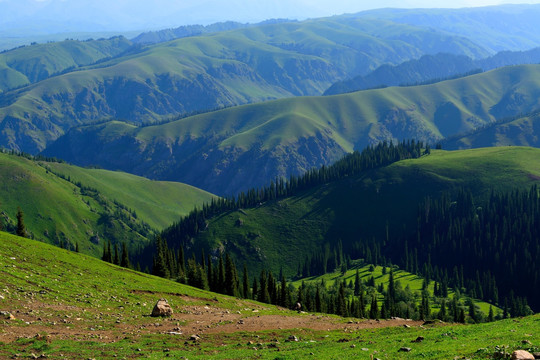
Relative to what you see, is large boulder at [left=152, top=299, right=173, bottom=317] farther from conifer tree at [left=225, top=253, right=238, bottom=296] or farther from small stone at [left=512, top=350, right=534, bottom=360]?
conifer tree at [left=225, top=253, right=238, bottom=296]

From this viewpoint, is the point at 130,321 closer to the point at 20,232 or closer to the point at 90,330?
the point at 90,330

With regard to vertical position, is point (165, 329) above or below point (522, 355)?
below

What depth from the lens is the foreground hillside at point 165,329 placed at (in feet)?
145

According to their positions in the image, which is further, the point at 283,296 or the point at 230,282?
the point at 230,282

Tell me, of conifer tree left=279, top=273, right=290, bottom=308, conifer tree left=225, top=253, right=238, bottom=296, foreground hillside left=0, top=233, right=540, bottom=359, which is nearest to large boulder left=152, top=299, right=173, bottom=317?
foreground hillside left=0, top=233, right=540, bottom=359

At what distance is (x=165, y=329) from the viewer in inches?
2243

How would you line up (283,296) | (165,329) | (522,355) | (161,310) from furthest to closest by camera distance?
1. (283,296)
2. (161,310)
3. (165,329)
4. (522,355)

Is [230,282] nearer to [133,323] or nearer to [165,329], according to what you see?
[133,323]

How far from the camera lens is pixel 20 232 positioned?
145 metres

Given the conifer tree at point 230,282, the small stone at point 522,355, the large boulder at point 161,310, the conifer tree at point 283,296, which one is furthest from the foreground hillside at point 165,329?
the conifer tree at point 230,282

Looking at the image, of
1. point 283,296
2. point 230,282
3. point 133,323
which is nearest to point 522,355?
point 133,323

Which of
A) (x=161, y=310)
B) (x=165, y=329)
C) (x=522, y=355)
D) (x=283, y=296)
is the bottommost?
(x=283, y=296)

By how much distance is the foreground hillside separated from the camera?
44.1 metres

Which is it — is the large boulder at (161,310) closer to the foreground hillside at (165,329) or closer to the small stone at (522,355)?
the foreground hillside at (165,329)
